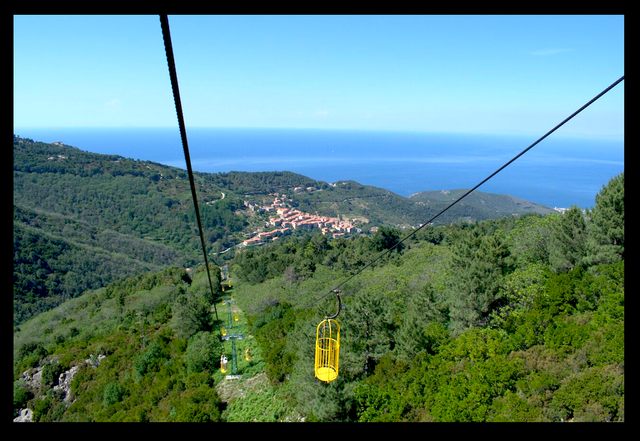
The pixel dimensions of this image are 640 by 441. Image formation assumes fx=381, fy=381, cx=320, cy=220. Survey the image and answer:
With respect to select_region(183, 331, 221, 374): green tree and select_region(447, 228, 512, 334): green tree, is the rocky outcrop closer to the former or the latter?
select_region(183, 331, 221, 374): green tree

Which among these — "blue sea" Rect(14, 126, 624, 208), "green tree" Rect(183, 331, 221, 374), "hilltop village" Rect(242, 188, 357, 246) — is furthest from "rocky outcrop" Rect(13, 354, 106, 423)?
"blue sea" Rect(14, 126, 624, 208)

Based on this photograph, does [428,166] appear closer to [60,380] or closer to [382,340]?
[60,380]

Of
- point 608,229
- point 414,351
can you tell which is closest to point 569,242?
point 608,229

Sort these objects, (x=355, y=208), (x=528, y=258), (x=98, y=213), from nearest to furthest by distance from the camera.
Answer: (x=528, y=258) → (x=98, y=213) → (x=355, y=208)

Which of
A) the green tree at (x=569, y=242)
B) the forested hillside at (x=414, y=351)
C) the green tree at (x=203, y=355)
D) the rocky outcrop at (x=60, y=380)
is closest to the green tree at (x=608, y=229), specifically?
the forested hillside at (x=414, y=351)

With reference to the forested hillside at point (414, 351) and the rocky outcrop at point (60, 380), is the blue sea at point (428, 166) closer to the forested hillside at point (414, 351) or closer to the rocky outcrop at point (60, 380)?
the forested hillside at point (414, 351)
